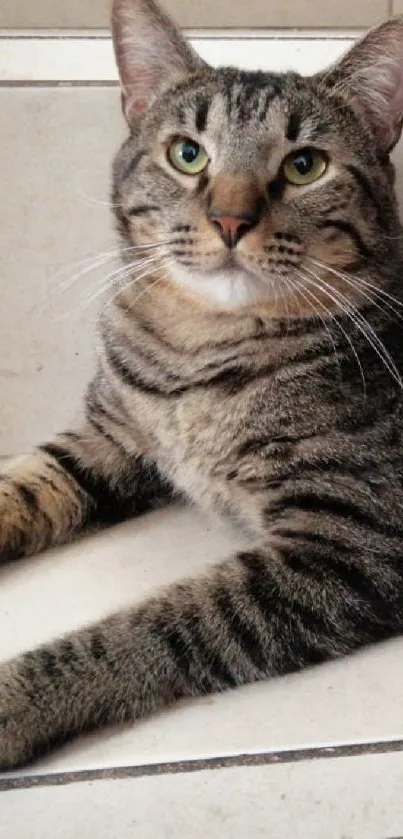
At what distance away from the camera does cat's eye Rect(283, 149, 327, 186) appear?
3.81 ft

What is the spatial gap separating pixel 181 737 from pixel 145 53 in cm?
81

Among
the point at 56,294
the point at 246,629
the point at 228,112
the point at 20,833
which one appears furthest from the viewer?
the point at 56,294

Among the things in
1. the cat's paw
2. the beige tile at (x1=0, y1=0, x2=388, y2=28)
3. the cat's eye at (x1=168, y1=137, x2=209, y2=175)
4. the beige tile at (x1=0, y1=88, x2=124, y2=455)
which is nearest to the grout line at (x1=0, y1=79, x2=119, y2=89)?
the beige tile at (x1=0, y1=88, x2=124, y2=455)

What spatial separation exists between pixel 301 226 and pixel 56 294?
0.60 meters

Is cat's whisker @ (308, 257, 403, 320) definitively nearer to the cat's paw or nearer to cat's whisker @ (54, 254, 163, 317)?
cat's whisker @ (54, 254, 163, 317)

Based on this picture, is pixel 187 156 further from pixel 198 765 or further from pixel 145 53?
pixel 198 765

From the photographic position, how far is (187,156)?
119 centimetres

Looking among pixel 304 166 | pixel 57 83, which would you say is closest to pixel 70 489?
pixel 304 166

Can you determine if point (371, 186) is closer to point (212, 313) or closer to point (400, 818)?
point (212, 313)

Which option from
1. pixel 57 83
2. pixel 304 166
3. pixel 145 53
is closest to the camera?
pixel 304 166

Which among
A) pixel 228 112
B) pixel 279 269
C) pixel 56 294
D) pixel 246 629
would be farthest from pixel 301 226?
pixel 56 294

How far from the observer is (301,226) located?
1128 millimetres

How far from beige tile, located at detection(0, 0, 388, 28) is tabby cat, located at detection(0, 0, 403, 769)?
0.37 meters

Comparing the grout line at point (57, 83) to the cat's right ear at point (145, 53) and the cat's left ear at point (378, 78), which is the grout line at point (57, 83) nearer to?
the cat's right ear at point (145, 53)
